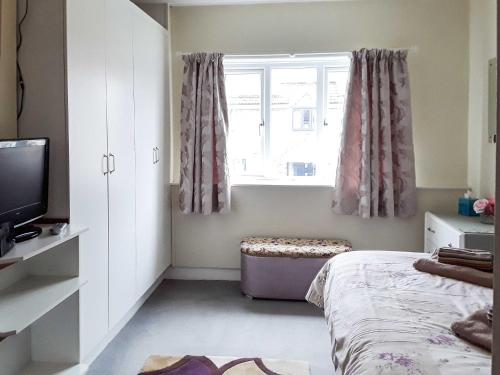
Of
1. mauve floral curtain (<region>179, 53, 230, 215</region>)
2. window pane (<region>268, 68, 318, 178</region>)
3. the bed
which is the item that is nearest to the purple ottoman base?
mauve floral curtain (<region>179, 53, 230, 215</region>)

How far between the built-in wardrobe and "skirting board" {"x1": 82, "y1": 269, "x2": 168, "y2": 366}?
0.02 meters

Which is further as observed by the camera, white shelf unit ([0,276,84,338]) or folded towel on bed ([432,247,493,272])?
folded towel on bed ([432,247,493,272])

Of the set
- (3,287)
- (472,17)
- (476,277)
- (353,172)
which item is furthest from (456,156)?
(3,287)

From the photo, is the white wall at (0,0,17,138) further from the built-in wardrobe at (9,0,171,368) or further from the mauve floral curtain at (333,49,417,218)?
the mauve floral curtain at (333,49,417,218)

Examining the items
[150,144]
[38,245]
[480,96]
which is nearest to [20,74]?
[38,245]

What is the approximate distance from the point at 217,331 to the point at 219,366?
50cm

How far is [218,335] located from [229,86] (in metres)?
2.24

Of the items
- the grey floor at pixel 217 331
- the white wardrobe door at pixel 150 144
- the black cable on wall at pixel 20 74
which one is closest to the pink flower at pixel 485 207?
the grey floor at pixel 217 331

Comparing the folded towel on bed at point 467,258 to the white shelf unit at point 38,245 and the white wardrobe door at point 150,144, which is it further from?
the white wardrobe door at point 150,144

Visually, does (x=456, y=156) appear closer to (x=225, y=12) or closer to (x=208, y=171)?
(x=208, y=171)

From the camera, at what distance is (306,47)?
3.97 metres

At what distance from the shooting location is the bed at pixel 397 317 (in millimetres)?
1356

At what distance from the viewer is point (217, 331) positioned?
3.09 metres

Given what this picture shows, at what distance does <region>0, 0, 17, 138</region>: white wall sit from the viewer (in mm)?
2207
